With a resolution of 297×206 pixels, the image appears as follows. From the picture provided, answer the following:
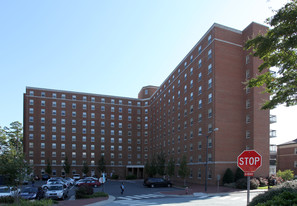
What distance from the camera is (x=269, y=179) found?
40.6 meters

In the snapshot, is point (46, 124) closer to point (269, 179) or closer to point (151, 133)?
point (151, 133)

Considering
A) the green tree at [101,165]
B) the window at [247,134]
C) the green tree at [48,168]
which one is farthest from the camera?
the green tree at [101,165]

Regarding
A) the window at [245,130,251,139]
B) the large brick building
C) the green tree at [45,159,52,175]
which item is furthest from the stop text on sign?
the green tree at [45,159,52,175]

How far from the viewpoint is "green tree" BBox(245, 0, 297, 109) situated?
1080 cm

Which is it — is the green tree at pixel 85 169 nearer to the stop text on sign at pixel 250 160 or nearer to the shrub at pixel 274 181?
the shrub at pixel 274 181

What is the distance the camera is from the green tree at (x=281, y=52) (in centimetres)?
1080

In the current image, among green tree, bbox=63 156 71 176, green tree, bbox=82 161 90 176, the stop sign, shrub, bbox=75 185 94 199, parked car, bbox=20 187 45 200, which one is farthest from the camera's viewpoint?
green tree, bbox=82 161 90 176

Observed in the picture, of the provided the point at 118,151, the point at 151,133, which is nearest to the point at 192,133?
the point at 151,133

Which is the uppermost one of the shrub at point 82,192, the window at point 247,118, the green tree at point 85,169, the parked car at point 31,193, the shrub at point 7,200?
the window at point 247,118

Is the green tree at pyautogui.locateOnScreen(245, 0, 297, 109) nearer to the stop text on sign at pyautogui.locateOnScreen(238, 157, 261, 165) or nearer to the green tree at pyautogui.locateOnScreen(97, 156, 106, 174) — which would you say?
the stop text on sign at pyautogui.locateOnScreen(238, 157, 261, 165)

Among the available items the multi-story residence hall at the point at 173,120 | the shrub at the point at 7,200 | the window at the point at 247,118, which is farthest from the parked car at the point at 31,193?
the window at the point at 247,118

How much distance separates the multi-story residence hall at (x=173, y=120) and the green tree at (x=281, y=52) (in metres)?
4.44

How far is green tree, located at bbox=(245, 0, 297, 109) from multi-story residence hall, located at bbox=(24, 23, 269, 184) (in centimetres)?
444

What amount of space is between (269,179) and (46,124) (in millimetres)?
62730
